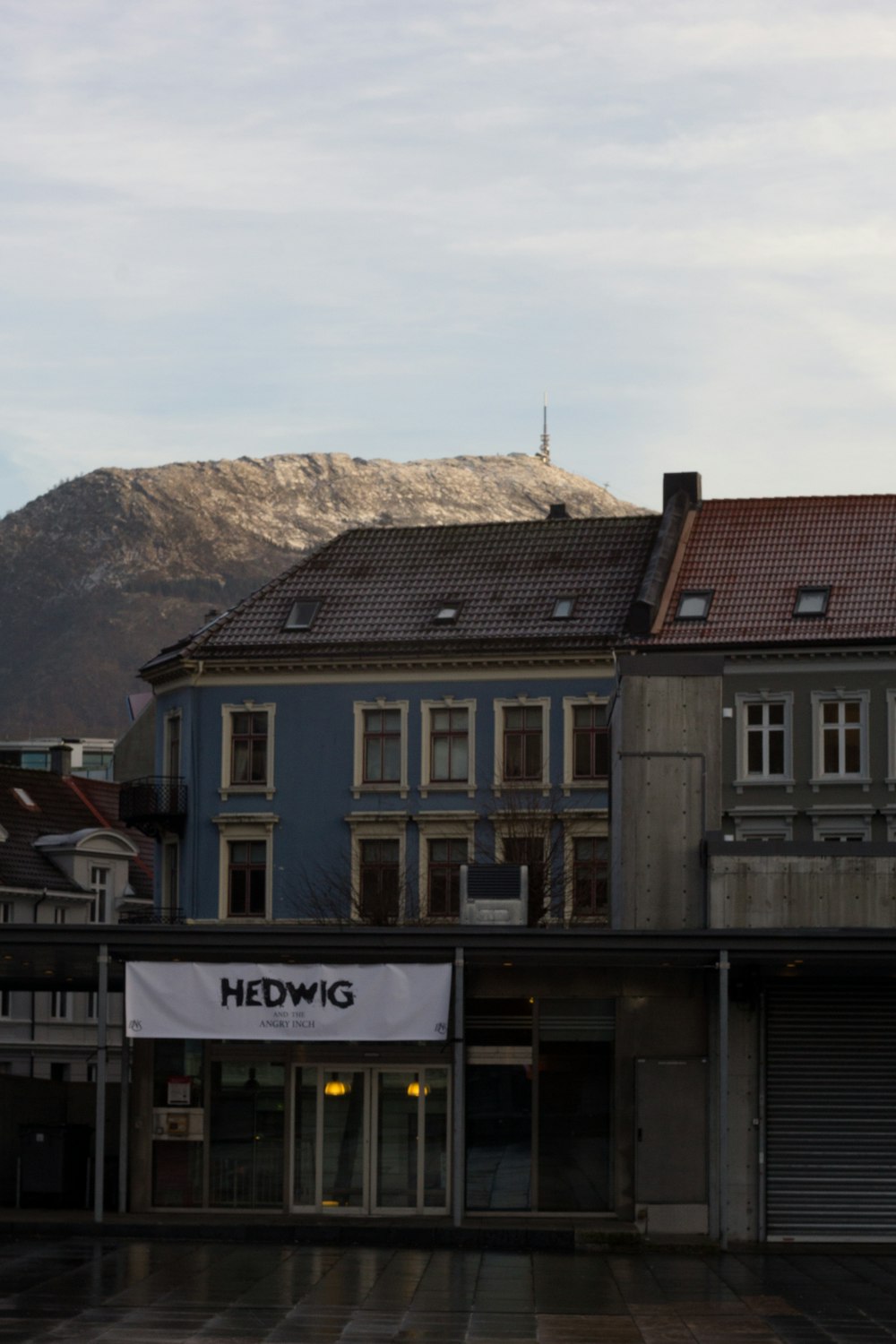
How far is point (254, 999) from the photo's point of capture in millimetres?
31562

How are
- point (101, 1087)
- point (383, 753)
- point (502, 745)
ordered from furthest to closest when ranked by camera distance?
point (383, 753) < point (502, 745) < point (101, 1087)

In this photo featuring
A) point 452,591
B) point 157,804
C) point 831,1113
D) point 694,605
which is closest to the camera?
point 831,1113

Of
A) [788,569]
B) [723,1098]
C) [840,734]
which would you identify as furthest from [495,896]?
[788,569]

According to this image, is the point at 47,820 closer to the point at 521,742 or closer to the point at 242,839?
the point at 242,839

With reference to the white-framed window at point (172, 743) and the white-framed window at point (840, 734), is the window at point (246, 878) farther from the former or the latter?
the white-framed window at point (840, 734)

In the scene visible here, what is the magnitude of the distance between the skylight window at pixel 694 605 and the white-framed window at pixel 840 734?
3.89 metres

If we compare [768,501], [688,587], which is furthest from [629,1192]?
[768,501]

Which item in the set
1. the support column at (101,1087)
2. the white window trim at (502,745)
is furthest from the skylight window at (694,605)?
the support column at (101,1087)

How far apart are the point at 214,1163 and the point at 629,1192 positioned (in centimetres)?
594

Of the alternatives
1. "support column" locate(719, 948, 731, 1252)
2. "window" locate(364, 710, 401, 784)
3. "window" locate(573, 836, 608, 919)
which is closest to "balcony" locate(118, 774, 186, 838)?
"window" locate(364, 710, 401, 784)

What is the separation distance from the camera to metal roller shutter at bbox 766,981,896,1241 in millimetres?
30984

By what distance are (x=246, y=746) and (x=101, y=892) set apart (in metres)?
11.1

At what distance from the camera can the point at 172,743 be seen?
6475 cm

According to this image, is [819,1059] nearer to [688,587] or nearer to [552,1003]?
[552,1003]
